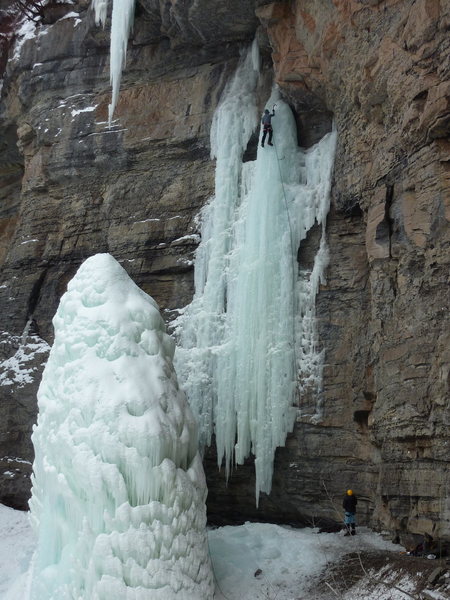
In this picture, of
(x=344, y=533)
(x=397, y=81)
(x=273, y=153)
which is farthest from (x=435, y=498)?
(x=273, y=153)

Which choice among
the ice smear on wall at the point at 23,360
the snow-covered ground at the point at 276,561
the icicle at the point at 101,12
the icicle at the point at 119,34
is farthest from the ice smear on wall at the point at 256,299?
the icicle at the point at 101,12

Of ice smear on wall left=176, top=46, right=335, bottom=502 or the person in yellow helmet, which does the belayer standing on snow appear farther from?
the person in yellow helmet

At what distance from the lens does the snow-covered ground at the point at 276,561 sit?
342 inches

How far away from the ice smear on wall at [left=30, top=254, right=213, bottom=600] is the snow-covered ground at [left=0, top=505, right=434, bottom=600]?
0.86 meters

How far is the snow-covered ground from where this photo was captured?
8680mm

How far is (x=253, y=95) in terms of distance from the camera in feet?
44.9

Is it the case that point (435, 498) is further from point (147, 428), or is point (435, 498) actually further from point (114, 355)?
point (114, 355)

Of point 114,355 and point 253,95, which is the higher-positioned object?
point 253,95

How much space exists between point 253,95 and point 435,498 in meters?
8.49

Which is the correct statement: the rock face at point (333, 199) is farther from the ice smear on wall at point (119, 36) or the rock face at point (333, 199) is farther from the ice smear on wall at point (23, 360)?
the ice smear on wall at point (119, 36)

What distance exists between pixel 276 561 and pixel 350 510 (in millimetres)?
1382

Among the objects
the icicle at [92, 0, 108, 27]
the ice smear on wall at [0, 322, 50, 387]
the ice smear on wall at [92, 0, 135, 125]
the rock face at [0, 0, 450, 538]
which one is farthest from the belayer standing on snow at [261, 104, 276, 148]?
the ice smear on wall at [0, 322, 50, 387]

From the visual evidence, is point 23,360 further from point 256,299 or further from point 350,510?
point 350,510

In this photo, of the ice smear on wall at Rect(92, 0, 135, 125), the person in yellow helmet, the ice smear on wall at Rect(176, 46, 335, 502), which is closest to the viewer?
the person in yellow helmet
